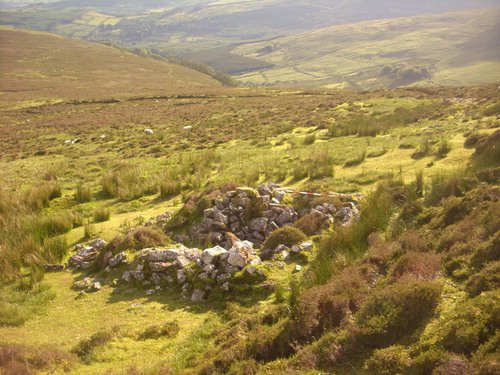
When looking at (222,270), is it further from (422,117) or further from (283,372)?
(422,117)

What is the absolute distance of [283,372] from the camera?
3.52 metres

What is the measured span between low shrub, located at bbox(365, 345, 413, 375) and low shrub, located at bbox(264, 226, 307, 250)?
4054 millimetres

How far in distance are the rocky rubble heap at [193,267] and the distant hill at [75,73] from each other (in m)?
51.5

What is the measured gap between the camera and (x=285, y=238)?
24.3ft

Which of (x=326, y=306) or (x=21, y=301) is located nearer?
(x=326, y=306)

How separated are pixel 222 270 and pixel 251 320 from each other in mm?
1650

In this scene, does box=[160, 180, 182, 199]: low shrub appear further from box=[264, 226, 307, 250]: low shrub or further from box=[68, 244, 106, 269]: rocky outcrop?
box=[264, 226, 307, 250]: low shrub

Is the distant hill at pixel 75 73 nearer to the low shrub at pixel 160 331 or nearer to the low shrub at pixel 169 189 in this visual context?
the low shrub at pixel 169 189

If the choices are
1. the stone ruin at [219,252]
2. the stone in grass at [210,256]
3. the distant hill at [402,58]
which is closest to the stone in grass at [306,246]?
the stone ruin at [219,252]

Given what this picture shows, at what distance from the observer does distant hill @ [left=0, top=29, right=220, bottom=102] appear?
5790 cm

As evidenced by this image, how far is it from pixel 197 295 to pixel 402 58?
159 meters

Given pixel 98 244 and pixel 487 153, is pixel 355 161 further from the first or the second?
pixel 98 244

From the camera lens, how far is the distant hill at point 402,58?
335 ft

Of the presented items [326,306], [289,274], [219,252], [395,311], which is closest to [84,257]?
[219,252]
